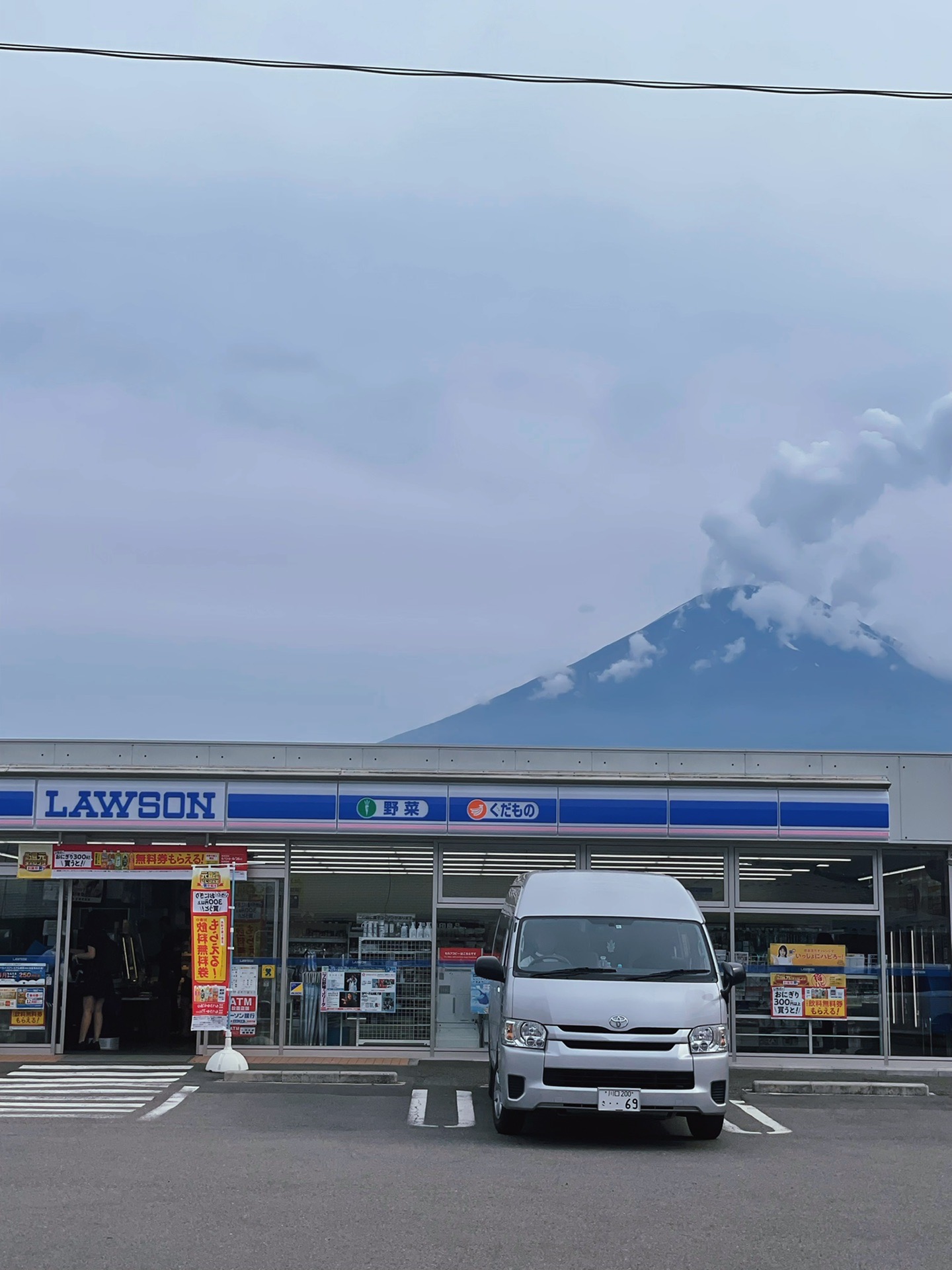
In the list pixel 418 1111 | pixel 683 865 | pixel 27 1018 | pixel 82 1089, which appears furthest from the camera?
pixel 683 865

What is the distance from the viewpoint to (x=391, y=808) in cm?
1636

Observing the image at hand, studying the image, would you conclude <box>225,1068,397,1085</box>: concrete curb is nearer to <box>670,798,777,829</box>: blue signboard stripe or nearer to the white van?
the white van

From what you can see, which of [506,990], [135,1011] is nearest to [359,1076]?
[506,990]

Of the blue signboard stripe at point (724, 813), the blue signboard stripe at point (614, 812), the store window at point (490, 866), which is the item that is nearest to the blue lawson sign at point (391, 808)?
the store window at point (490, 866)

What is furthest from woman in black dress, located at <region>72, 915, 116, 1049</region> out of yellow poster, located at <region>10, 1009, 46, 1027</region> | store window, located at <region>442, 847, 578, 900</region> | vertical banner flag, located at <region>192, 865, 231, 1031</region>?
store window, located at <region>442, 847, 578, 900</region>

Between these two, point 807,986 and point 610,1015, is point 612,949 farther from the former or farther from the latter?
point 807,986

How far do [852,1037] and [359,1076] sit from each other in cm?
Answer: 626

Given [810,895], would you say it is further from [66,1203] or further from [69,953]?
[66,1203]

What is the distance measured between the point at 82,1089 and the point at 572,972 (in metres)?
5.85

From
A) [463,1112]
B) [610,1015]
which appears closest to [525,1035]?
[610,1015]

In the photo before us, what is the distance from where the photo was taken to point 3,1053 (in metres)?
16.0

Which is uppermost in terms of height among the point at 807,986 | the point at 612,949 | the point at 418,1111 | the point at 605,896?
the point at 605,896

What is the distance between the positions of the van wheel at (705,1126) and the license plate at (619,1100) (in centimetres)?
61

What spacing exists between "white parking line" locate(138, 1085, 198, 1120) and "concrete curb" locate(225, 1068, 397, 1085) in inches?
26.6
